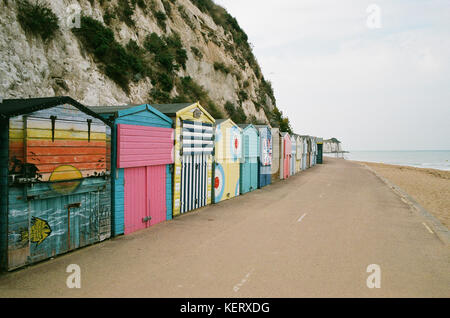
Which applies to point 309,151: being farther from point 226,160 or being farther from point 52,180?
point 52,180

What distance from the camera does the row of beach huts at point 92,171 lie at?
242 inches

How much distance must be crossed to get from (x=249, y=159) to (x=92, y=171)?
1207 centimetres

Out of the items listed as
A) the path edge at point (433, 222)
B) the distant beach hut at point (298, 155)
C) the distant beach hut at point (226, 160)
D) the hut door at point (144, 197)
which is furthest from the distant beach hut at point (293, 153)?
the hut door at point (144, 197)

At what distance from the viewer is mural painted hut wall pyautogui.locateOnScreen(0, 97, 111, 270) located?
19.9 ft

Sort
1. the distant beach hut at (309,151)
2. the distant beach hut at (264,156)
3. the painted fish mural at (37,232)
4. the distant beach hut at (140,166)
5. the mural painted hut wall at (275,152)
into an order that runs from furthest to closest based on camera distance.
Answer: the distant beach hut at (309,151), the mural painted hut wall at (275,152), the distant beach hut at (264,156), the distant beach hut at (140,166), the painted fish mural at (37,232)

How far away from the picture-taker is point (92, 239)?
792cm

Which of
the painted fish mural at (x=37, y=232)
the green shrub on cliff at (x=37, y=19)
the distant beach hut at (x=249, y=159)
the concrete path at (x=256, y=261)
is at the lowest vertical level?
the concrete path at (x=256, y=261)

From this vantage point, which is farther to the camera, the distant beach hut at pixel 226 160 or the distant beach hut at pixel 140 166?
the distant beach hut at pixel 226 160

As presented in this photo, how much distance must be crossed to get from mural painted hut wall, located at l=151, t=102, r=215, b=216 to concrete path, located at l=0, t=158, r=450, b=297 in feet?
3.78

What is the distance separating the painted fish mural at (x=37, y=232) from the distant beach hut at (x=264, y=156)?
50.2ft

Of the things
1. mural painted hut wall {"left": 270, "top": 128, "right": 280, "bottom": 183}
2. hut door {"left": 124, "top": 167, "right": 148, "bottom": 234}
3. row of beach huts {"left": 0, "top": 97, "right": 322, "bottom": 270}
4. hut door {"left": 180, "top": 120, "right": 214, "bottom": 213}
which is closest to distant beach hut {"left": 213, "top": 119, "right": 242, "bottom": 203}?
row of beach huts {"left": 0, "top": 97, "right": 322, "bottom": 270}

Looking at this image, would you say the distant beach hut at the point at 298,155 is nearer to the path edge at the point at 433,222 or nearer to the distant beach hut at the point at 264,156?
the distant beach hut at the point at 264,156
